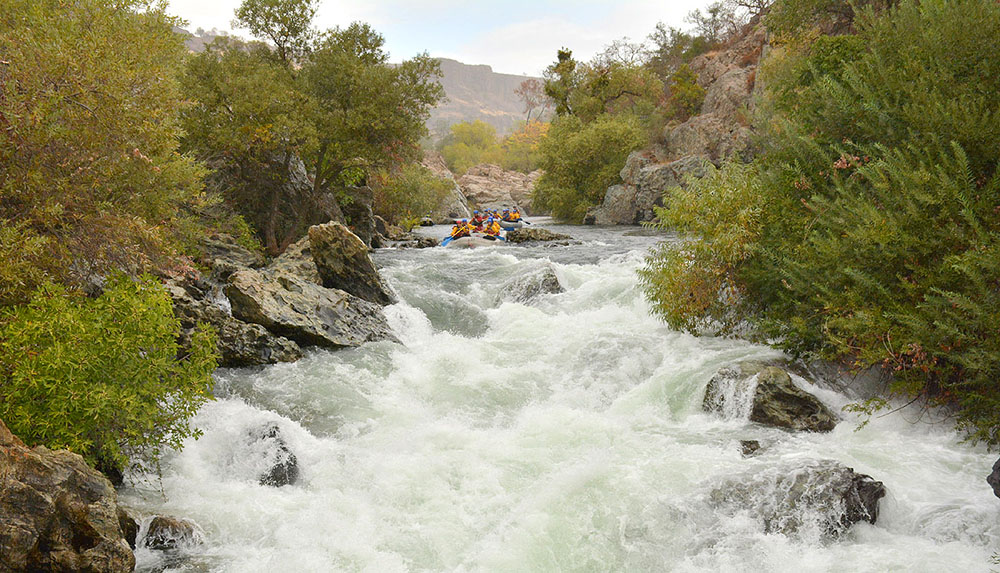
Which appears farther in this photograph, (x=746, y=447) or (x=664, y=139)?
(x=664, y=139)

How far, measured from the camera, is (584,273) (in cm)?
1634

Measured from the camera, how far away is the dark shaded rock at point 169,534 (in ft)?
16.6

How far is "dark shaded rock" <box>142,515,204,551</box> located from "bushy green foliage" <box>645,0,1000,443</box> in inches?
285

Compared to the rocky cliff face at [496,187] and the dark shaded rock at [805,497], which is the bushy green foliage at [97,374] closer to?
the dark shaded rock at [805,497]

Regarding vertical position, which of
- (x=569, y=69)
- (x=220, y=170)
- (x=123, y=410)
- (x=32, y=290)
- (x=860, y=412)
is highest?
(x=569, y=69)

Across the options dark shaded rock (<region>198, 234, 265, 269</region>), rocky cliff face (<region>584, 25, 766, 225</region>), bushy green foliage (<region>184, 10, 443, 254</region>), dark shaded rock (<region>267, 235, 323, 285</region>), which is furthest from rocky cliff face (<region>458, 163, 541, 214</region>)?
dark shaded rock (<region>267, 235, 323, 285</region>)

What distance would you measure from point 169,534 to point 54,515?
1.02 metres

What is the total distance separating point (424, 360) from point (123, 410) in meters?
5.57

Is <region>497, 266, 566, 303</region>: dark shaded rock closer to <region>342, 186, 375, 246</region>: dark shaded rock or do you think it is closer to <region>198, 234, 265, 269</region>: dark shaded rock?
<region>198, 234, 265, 269</region>: dark shaded rock

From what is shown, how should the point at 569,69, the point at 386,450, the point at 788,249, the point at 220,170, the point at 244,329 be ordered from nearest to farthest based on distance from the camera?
1. the point at 386,450
2. the point at 788,249
3. the point at 244,329
4. the point at 220,170
5. the point at 569,69

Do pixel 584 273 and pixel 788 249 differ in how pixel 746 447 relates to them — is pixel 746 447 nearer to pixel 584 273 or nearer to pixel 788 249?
pixel 788 249

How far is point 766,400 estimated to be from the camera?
7.44 m

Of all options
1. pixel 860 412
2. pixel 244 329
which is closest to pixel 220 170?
pixel 244 329

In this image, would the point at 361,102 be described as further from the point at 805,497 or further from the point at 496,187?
the point at 496,187
